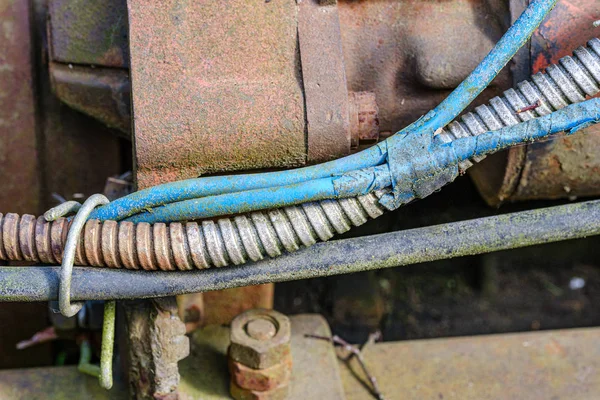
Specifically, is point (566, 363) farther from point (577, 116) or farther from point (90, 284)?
point (90, 284)

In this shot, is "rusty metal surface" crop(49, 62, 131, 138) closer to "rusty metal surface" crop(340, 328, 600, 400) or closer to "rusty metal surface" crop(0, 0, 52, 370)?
"rusty metal surface" crop(0, 0, 52, 370)

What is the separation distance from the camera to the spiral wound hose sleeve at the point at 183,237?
3.00 feet

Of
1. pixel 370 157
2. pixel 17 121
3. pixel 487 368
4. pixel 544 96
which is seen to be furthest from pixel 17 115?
pixel 487 368

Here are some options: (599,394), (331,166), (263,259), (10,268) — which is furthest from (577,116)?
(10,268)

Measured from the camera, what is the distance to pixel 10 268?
94 cm

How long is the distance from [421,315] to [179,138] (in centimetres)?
132

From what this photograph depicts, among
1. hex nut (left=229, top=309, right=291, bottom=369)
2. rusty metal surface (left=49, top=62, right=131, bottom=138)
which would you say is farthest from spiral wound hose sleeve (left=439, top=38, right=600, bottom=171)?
rusty metal surface (left=49, top=62, right=131, bottom=138)

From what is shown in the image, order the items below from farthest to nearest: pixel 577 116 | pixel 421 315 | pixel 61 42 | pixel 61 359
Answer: pixel 421 315 < pixel 61 359 < pixel 61 42 < pixel 577 116

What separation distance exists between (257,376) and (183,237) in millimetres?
379

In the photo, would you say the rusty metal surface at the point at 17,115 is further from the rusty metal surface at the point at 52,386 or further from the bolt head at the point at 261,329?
the bolt head at the point at 261,329

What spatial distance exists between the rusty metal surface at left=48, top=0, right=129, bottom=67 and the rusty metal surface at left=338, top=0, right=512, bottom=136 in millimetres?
393

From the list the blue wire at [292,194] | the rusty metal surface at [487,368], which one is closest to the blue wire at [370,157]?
the blue wire at [292,194]

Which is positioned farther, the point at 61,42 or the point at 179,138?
the point at 61,42

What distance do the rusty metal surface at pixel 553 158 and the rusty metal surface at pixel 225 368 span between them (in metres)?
0.48
